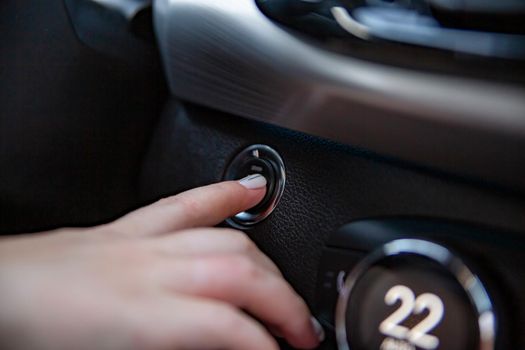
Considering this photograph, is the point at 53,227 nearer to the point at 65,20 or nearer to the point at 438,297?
the point at 65,20

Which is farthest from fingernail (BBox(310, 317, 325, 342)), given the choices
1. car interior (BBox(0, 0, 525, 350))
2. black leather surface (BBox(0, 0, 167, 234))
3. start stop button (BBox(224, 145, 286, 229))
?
black leather surface (BBox(0, 0, 167, 234))

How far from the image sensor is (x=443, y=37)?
48 cm

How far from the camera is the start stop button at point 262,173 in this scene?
0.57 meters

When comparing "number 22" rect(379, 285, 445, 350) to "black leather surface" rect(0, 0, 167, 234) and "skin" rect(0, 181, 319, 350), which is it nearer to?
"skin" rect(0, 181, 319, 350)

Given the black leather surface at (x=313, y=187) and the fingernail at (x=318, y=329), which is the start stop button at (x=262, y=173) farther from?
the fingernail at (x=318, y=329)

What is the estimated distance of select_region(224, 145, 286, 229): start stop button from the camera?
0.57m

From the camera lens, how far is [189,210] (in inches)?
18.9

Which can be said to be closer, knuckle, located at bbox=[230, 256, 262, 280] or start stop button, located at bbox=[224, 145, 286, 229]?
knuckle, located at bbox=[230, 256, 262, 280]

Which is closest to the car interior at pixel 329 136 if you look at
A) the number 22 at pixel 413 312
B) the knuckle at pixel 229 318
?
the number 22 at pixel 413 312

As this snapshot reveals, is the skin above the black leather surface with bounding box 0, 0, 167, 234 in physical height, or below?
above

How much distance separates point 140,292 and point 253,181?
0.64 ft

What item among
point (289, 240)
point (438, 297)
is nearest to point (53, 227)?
point (289, 240)

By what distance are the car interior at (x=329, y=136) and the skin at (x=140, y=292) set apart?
88mm

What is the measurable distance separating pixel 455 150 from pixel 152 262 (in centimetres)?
22
